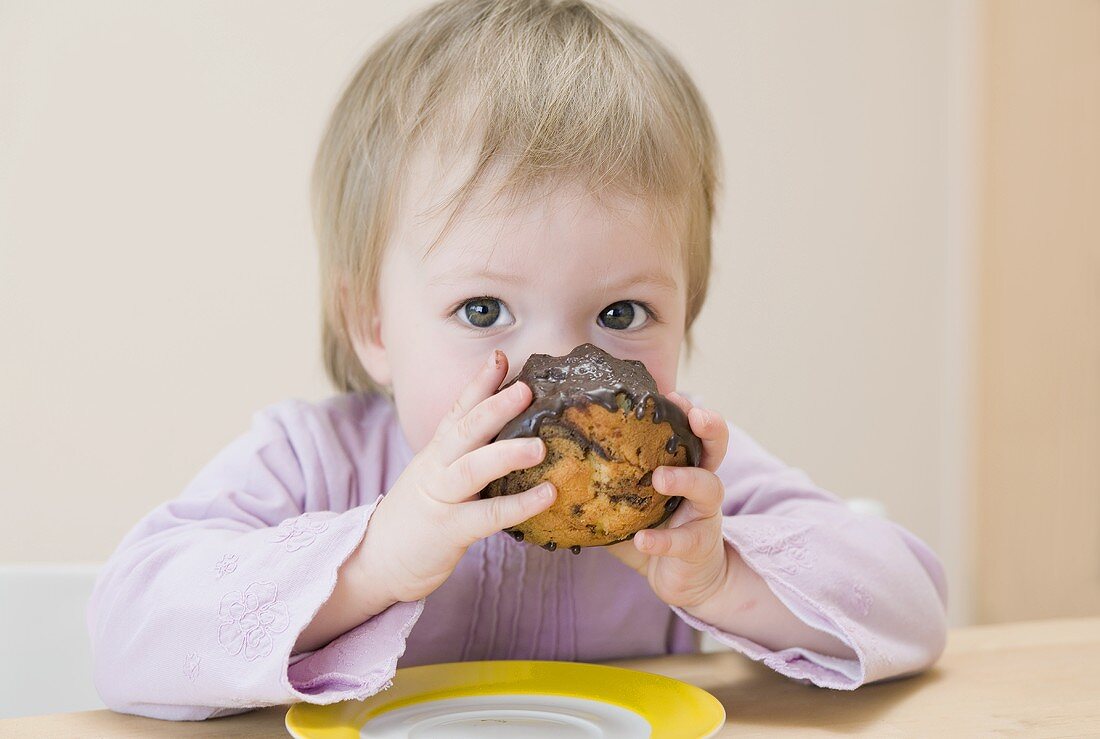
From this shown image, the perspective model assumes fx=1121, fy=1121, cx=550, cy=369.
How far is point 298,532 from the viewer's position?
2.84ft

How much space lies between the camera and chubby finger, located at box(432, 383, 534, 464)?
0.73 metres

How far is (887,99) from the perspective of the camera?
9.55 ft

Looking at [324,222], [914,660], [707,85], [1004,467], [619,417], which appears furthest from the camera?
[1004,467]

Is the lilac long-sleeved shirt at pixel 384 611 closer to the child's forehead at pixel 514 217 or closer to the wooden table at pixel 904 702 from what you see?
the wooden table at pixel 904 702

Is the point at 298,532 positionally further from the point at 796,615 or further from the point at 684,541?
the point at 796,615

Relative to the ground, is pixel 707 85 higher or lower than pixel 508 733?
higher

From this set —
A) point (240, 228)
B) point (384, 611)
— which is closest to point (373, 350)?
point (384, 611)

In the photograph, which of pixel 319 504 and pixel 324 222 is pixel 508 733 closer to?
pixel 319 504

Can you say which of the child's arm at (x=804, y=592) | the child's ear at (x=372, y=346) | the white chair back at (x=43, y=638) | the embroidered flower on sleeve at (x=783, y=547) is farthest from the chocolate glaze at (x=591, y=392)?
the white chair back at (x=43, y=638)

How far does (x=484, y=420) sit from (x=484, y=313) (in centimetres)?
20

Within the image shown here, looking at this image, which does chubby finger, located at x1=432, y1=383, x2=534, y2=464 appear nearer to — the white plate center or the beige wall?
the white plate center

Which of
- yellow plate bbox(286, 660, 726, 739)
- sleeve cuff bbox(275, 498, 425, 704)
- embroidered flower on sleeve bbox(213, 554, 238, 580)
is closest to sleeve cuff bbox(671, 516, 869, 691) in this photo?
yellow plate bbox(286, 660, 726, 739)

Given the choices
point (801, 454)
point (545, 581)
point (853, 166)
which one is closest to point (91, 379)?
point (545, 581)

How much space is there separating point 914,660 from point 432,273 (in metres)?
0.52
